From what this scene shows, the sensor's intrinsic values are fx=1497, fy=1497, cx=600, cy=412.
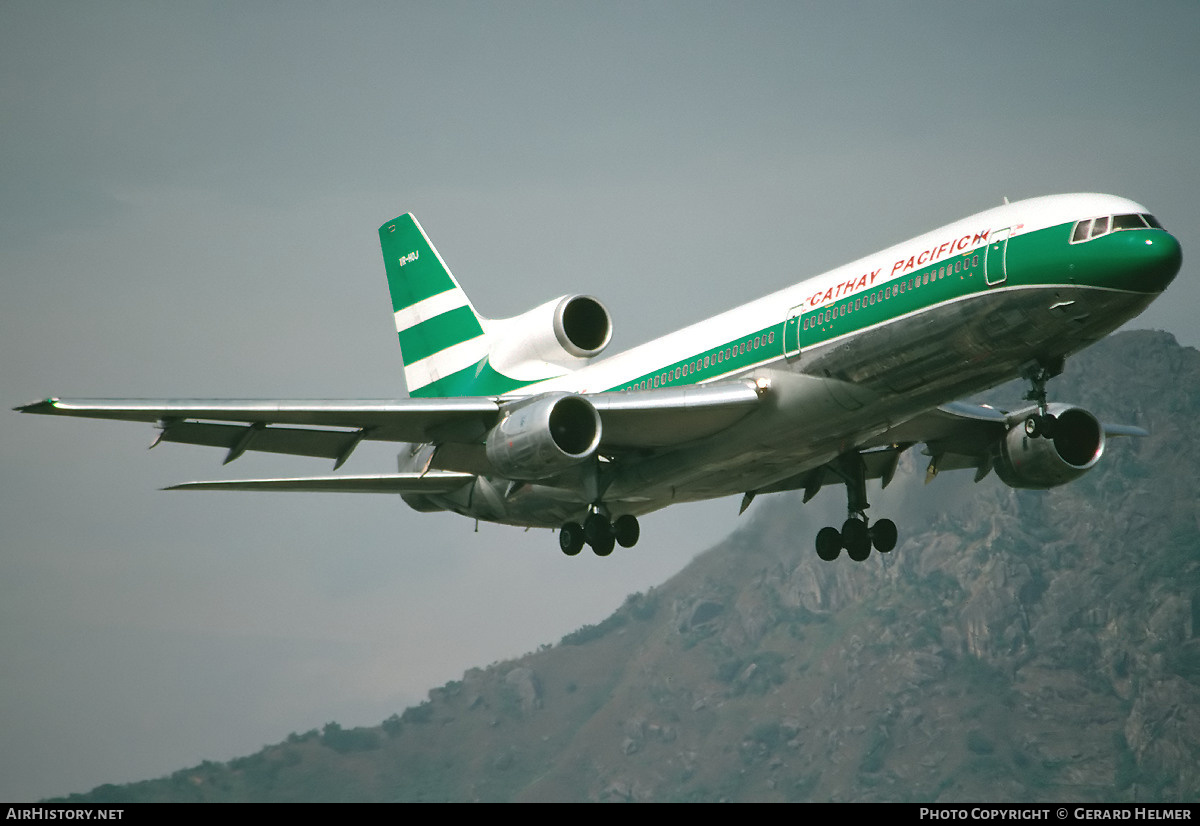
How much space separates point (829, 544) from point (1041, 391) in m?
10.00

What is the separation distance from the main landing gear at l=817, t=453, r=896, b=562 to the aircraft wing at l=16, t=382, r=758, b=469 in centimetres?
520

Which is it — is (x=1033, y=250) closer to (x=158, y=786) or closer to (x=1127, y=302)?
(x=1127, y=302)

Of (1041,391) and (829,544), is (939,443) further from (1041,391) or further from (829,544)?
(1041,391)

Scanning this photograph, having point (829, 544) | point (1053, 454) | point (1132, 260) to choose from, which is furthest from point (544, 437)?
point (1053, 454)

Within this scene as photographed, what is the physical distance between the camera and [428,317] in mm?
40938

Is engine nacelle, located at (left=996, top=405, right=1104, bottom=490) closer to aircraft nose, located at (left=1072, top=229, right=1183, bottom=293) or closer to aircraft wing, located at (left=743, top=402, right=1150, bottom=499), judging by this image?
aircraft wing, located at (left=743, top=402, right=1150, bottom=499)

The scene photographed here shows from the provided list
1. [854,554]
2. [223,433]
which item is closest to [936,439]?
[854,554]

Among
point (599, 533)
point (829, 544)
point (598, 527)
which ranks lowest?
point (829, 544)

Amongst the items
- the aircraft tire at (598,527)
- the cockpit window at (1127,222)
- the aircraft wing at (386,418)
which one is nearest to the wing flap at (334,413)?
the aircraft wing at (386,418)

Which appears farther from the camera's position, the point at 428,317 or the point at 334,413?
the point at 428,317

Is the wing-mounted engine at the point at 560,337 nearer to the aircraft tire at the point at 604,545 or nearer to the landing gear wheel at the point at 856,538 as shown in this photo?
the aircraft tire at the point at 604,545

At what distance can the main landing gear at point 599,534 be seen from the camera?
108ft

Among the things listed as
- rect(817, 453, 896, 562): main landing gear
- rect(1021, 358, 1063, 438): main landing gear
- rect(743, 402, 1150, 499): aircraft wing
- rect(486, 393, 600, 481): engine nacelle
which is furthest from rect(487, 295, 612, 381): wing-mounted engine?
rect(1021, 358, 1063, 438): main landing gear

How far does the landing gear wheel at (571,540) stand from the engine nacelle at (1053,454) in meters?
9.42
